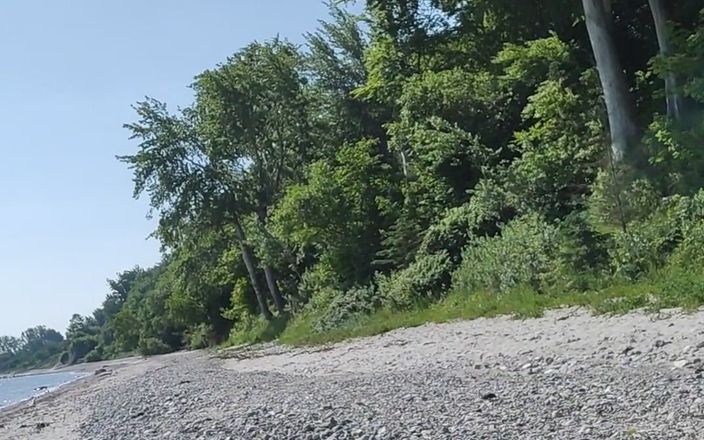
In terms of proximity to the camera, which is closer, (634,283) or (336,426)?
(336,426)

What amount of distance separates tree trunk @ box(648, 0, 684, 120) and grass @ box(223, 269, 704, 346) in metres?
6.37

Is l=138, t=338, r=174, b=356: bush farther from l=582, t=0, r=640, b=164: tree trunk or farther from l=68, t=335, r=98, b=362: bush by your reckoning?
l=582, t=0, r=640, b=164: tree trunk

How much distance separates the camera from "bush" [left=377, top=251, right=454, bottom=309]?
79.2 feet

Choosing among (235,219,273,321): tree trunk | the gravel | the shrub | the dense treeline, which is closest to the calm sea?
the dense treeline

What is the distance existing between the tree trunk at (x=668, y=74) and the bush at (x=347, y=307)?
11.6m

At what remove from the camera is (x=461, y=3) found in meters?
27.6

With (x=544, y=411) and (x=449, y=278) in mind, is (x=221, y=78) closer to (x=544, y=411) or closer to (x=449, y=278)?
(x=449, y=278)

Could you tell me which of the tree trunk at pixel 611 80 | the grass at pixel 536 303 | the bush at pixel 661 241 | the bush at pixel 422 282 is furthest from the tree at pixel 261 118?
the bush at pixel 661 241

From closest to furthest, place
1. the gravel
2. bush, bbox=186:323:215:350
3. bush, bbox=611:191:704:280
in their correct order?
1. the gravel
2. bush, bbox=611:191:704:280
3. bush, bbox=186:323:215:350

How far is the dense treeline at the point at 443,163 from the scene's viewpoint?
59.1 ft

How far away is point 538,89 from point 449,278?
6689 mm

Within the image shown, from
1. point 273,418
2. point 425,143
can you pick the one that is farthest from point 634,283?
point 425,143

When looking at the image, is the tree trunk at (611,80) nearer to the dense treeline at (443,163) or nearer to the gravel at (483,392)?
the dense treeline at (443,163)

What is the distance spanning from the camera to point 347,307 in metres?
29.2
